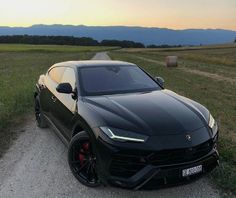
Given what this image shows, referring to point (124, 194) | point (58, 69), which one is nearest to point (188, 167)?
point (124, 194)

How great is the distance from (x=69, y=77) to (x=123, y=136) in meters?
2.36

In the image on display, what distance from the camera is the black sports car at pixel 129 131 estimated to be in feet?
14.3

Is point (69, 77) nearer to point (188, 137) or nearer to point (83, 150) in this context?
point (83, 150)

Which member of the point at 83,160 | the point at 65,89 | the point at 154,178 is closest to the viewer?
the point at 154,178

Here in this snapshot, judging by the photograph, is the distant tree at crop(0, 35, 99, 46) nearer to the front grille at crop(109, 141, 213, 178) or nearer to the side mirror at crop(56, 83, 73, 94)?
A: the side mirror at crop(56, 83, 73, 94)

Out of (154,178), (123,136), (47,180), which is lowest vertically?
(47,180)

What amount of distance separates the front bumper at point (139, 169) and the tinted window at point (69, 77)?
6.32 ft

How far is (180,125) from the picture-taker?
15.3 ft

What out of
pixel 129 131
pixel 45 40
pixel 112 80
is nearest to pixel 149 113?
pixel 129 131

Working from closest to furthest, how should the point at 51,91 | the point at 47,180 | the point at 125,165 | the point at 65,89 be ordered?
the point at 125,165, the point at 47,180, the point at 65,89, the point at 51,91

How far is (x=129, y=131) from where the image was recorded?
4.50 m

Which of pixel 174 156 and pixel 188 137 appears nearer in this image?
pixel 174 156

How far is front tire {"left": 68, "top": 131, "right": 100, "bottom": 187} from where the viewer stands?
4969mm

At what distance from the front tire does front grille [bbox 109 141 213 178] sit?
477mm
